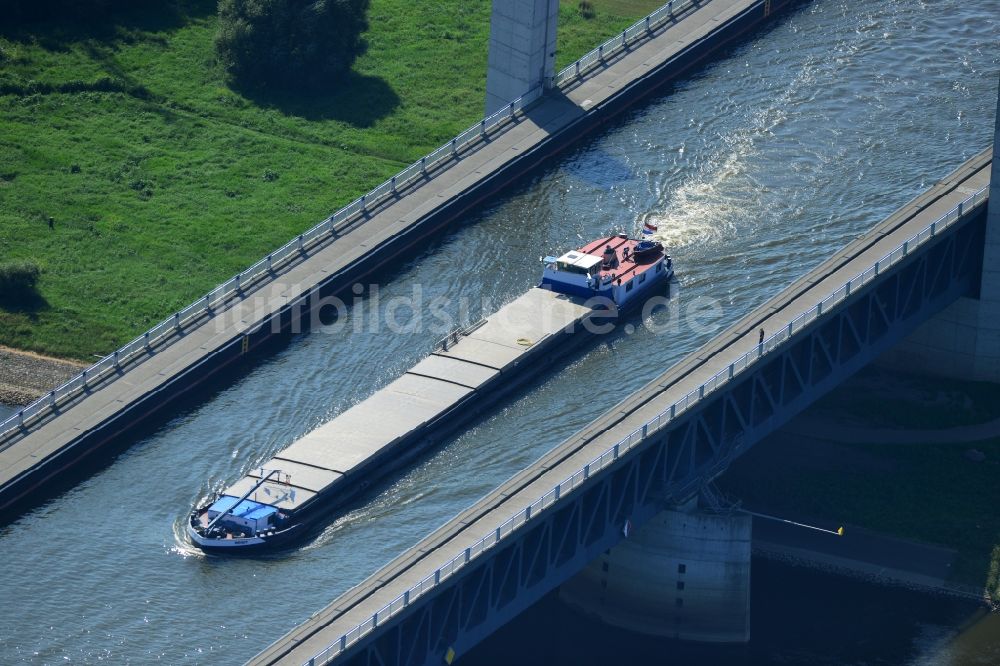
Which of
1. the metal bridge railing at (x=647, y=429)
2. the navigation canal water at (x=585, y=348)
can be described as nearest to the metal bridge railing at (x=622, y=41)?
the navigation canal water at (x=585, y=348)

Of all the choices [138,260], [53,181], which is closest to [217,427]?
[138,260]

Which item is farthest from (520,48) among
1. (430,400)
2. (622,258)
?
(430,400)

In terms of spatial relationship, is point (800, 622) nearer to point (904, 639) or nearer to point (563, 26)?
point (904, 639)

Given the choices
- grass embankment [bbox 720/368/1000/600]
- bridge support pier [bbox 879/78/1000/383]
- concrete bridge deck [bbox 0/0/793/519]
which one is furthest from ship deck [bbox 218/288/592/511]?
bridge support pier [bbox 879/78/1000/383]

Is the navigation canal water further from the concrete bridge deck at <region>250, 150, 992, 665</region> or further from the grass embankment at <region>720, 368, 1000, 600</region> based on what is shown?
the grass embankment at <region>720, 368, 1000, 600</region>

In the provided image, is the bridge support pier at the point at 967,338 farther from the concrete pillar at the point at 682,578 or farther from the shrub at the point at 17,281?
the shrub at the point at 17,281
